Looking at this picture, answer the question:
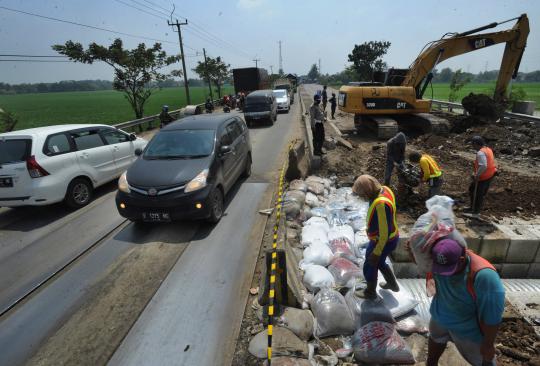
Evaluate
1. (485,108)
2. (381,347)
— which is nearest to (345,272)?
(381,347)

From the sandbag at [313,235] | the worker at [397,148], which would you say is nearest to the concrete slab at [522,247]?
the worker at [397,148]

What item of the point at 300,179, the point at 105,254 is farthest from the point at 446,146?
the point at 105,254

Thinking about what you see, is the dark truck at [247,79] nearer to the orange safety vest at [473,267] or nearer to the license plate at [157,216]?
the license plate at [157,216]

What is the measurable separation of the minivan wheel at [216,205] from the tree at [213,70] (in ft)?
108

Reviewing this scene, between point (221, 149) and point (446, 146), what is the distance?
9.24m

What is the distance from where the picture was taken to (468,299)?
211 centimetres

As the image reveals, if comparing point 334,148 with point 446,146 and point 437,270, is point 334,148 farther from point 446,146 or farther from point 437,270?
point 437,270

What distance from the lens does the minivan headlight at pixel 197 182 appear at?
5297 mm

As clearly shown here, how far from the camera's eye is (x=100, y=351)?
129 inches

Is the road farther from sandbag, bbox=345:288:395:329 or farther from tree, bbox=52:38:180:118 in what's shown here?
tree, bbox=52:38:180:118

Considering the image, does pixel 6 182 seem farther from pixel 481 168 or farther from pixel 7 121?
pixel 7 121

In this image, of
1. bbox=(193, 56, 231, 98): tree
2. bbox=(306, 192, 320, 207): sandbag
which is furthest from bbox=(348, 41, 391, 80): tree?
bbox=(306, 192, 320, 207): sandbag

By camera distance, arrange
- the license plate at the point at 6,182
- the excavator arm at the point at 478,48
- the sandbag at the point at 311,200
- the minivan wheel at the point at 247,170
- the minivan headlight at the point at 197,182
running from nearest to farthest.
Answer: the minivan headlight at the point at 197,182
the license plate at the point at 6,182
the sandbag at the point at 311,200
the minivan wheel at the point at 247,170
the excavator arm at the point at 478,48

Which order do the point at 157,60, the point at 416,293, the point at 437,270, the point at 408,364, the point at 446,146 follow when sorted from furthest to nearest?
the point at 157,60 < the point at 446,146 < the point at 416,293 < the point at 408,364 < the point at 437,270
